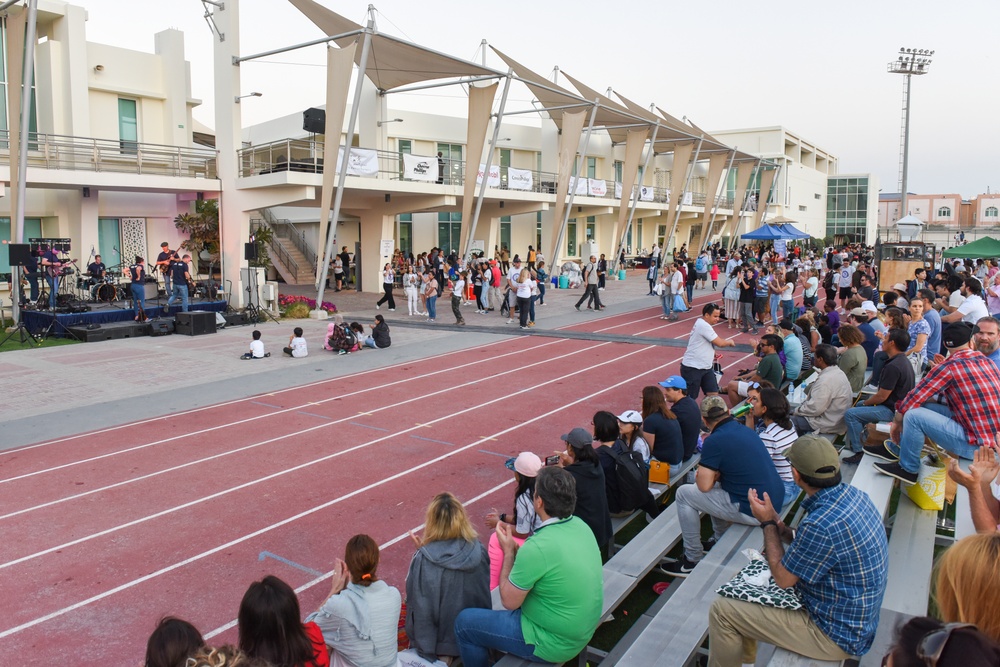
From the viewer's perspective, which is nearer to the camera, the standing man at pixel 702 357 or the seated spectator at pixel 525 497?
the seated spectator at pixel 525 497

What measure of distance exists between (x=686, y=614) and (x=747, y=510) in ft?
4.50

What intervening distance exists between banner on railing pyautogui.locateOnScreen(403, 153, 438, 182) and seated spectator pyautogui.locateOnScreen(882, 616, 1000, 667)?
25194 mm

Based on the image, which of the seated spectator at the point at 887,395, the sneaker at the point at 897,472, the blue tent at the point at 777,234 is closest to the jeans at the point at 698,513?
the sneaker at the point at 897,472

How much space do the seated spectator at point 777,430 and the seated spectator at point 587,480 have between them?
1577mm

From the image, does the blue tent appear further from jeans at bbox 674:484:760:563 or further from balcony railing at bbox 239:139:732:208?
jeans at bbox 674:484:760:563

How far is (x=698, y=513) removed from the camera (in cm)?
556

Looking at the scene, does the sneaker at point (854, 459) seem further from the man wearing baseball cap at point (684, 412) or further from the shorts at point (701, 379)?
the shorts at point (701, 379)

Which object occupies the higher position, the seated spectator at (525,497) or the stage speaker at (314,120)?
the stage speaker at (314,120)

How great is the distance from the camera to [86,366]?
571 inches

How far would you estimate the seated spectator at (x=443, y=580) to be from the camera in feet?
14.1

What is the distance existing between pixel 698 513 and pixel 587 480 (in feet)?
3.40

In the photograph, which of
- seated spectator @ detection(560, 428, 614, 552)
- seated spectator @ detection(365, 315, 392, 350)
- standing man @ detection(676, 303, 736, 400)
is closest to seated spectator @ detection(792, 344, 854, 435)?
standing man @ detection(676, 303, 736, 400)

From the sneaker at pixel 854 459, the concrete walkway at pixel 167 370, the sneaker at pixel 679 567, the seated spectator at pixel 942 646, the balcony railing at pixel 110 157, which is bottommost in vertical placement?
the sneaker at pixel 679 567

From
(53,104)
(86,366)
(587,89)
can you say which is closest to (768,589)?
(86,366)
